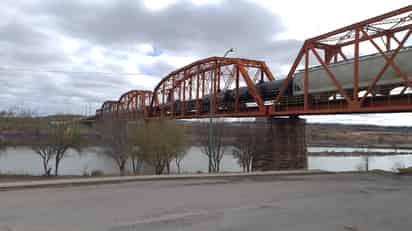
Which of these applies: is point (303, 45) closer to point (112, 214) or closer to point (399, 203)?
point (399, 203)

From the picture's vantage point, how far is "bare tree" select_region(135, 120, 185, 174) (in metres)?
36.0

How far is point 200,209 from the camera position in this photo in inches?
393

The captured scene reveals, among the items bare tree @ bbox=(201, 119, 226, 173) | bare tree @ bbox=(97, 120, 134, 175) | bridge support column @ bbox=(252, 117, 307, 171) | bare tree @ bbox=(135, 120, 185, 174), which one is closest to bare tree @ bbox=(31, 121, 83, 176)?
bare tree @ bbox=(97, 120, 134, 175)

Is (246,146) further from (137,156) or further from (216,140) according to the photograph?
(137,156)

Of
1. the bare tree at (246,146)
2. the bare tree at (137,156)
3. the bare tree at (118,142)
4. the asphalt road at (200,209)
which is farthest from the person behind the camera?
the bare tree at (246,146)

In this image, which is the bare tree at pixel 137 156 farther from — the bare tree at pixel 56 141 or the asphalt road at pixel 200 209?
the asphalt road at pixel 200 209

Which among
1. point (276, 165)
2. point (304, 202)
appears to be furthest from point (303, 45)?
point (304, 202)

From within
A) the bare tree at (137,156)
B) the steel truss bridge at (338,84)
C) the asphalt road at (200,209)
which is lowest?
the bare tree at (137,156)

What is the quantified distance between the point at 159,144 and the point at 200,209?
26.6 m

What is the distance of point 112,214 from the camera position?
901cm

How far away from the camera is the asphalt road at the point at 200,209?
316 inches

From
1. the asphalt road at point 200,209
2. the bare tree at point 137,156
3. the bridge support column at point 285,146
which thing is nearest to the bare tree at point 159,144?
the bare tree at point 137,156

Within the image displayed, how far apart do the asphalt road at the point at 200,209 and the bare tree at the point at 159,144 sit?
21113mm

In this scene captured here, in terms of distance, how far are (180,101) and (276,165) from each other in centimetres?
3152
